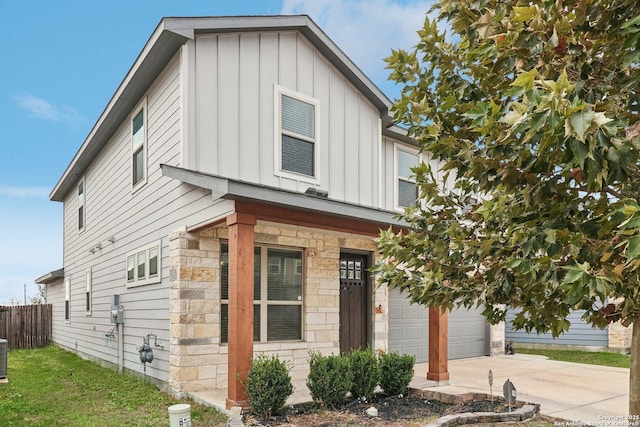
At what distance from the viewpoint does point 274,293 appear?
850cm

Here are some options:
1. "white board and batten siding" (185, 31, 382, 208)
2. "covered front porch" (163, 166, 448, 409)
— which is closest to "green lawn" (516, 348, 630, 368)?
"covered front porch" (163, 166, 448, 409)

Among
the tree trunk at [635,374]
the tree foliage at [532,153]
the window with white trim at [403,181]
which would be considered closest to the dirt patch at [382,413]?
the tree foliage at [532,153]

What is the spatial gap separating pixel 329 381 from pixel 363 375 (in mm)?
702

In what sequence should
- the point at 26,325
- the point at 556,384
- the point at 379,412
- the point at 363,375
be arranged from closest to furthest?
1. the point at 379,412
2. the point at 363,375
3. the point at 556,384
4. the point at 26,325

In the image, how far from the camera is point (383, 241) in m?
4.41

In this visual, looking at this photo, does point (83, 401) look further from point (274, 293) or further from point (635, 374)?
point (635, 374)

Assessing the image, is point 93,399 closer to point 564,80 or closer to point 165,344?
point 165,344

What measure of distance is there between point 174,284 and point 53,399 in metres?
2.74

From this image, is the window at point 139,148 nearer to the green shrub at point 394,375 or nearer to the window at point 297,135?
the window at point 297,135

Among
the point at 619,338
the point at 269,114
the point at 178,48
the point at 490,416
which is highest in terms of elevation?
the point at 178,48

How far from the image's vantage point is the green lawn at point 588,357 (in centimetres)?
1203

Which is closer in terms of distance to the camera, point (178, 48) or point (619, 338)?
point (178, 48)

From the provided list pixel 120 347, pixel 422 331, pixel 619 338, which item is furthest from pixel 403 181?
pixel 619 338

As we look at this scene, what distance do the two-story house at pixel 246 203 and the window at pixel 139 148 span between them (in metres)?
0.06
